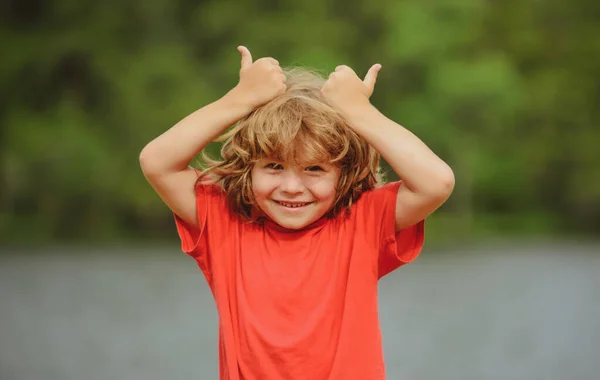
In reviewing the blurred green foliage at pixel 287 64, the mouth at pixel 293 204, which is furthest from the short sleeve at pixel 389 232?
the blurred green foliage at pixel 287 64

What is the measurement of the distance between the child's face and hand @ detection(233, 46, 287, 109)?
0.44ft

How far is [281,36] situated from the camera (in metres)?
11.1

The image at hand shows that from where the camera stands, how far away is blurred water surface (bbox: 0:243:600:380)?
4082mm

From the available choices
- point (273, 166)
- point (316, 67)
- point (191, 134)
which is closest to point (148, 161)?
point (191, 134)

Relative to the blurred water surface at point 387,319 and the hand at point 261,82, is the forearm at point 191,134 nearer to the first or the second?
the hand at point 261,82

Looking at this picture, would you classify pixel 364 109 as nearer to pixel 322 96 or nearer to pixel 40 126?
pixel 322 96

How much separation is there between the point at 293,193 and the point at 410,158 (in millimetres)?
244

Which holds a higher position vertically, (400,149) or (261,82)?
(261,82)

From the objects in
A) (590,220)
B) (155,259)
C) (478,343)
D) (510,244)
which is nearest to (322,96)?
(478,343)

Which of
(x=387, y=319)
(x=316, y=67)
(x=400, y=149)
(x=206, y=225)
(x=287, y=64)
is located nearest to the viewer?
(x=400, y=149)

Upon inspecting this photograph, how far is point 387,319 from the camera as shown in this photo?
17.6ft

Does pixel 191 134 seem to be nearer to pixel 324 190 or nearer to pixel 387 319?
pixel 324 190

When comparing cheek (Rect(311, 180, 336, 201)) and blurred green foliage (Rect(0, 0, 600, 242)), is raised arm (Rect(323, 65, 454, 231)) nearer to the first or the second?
cheek (Rect(311, 180, 336, 201))

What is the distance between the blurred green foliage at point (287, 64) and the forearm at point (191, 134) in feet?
29.9
